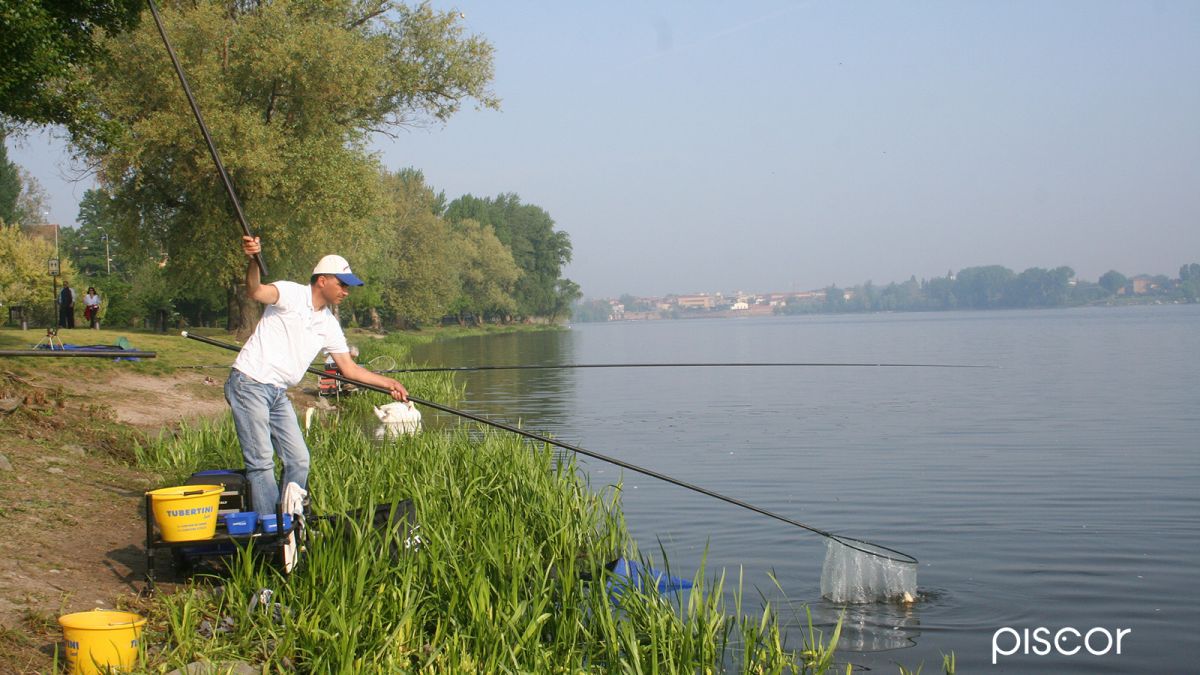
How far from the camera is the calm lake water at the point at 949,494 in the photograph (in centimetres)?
805

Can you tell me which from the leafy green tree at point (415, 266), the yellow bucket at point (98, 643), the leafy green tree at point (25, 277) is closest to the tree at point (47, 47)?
the yellow bucket at point (98, 643)

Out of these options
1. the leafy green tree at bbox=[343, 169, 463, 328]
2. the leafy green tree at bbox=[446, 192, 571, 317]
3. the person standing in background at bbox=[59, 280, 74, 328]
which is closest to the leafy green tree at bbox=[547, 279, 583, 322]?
the leafy green tree at bbox=[446, 192, 571, 317]

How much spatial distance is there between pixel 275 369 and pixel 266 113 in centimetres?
2389

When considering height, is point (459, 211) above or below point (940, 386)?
above

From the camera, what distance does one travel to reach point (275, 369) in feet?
22.9

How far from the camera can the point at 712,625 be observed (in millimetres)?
6172

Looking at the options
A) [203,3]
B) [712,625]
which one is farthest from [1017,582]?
[203,3]

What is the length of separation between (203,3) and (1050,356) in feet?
100

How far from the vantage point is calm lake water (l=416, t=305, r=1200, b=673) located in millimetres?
8047

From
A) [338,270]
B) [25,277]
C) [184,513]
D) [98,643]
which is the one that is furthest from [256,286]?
[25,277]

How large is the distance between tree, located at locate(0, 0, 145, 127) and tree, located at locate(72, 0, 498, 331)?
10.3 m

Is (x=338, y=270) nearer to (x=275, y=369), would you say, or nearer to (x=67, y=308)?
(x=275, y=369)

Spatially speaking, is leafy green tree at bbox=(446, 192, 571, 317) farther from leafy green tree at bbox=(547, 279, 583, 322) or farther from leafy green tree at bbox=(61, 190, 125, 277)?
leafy green tree at bbox=(61, 190, 125, 277)

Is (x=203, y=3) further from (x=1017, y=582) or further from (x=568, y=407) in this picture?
(x=1017, y=582)
